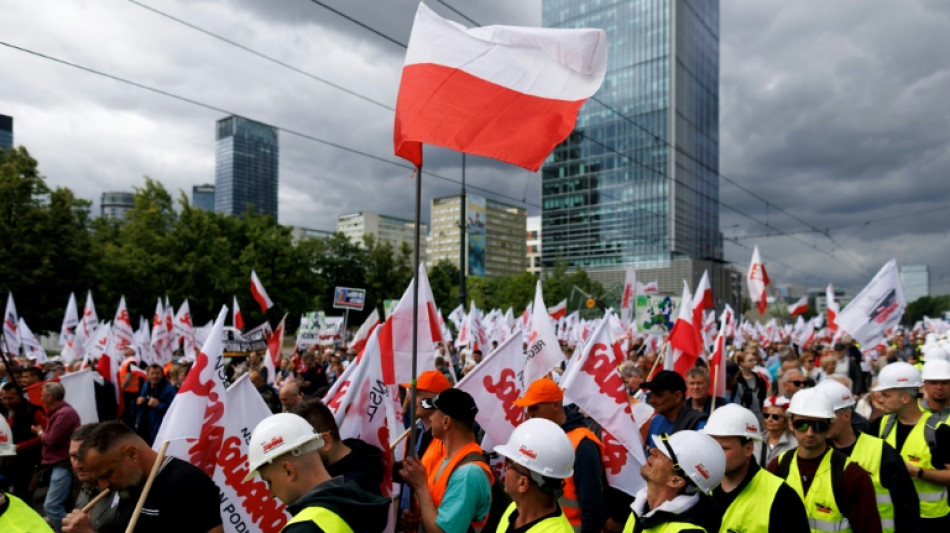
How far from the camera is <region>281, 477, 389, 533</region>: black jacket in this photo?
8.63 ft

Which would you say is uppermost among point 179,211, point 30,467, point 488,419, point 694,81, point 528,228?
point 694,81

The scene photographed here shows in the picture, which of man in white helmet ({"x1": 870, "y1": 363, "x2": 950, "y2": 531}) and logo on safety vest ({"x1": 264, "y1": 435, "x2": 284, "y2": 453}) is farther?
man in white helmet ({"x1": 870, "y1": 363, "x2": 950, "y2": 531})

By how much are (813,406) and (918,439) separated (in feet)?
5.21

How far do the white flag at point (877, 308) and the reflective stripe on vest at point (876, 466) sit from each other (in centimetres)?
815

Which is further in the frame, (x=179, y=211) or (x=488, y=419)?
(x=179, y=211)

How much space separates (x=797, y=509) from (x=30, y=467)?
7.89 m

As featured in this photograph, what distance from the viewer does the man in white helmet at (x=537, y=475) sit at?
2.94 metres

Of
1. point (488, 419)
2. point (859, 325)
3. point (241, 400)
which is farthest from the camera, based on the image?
point (859, 325)

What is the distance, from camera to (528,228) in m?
→ 163

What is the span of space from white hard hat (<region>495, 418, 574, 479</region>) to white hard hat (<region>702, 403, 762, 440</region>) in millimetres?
1001

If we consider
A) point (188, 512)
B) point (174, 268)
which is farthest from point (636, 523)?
point (174, 268)

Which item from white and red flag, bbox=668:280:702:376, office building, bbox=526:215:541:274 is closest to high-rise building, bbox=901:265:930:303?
office building, bbox=526:215:541:274

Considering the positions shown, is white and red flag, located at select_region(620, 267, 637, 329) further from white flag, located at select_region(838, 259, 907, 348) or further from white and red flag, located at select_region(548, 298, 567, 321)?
white flag, located at select_region(838, 259, 907, 348)

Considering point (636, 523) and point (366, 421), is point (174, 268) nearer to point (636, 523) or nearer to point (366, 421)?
point (366, 421)
